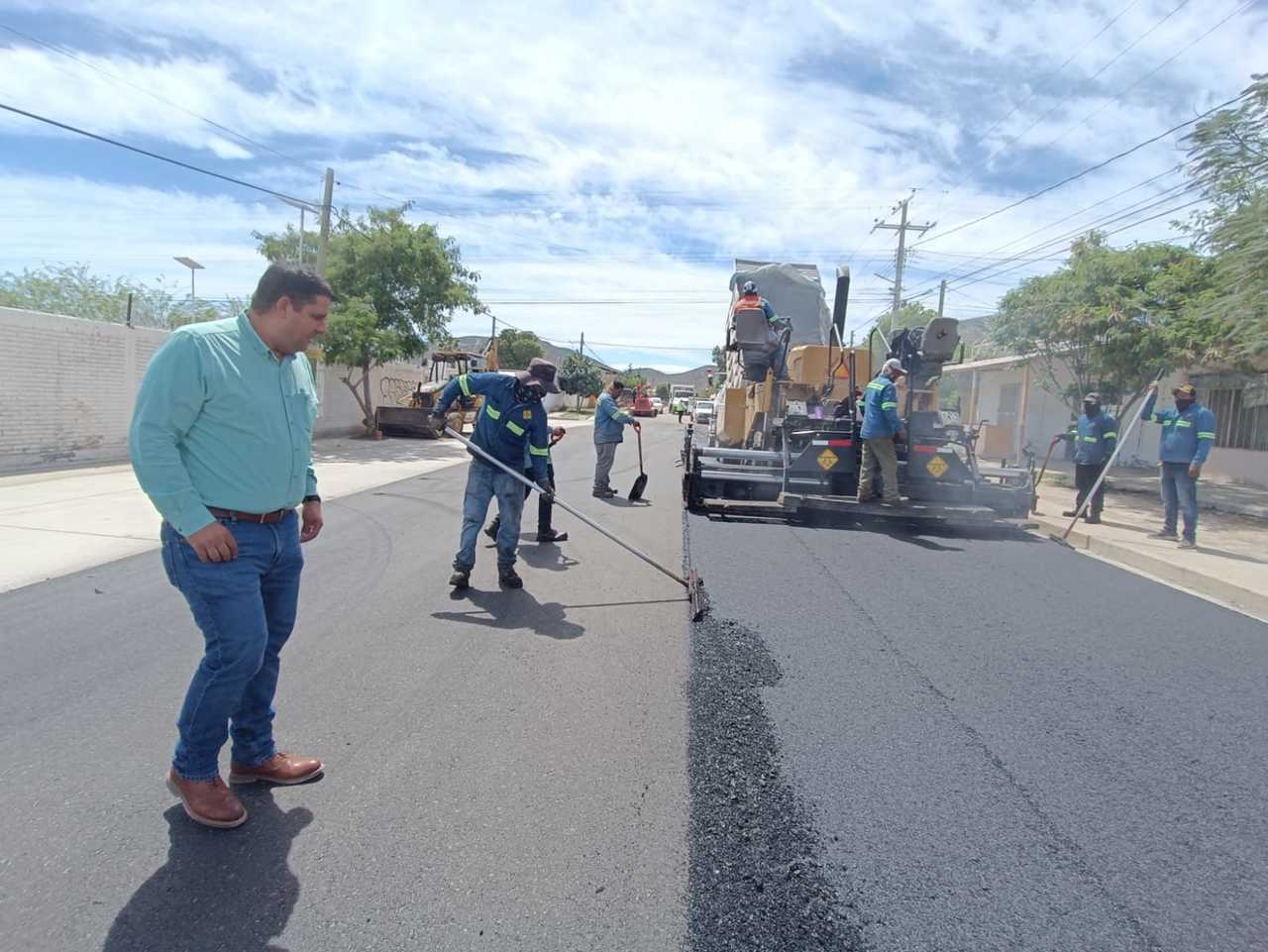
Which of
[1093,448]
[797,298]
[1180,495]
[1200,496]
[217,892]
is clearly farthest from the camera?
[1200,496]

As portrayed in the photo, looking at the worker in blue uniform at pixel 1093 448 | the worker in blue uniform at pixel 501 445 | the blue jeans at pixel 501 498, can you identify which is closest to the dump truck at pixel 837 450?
the worker in blue uniform at pixel 1093 448

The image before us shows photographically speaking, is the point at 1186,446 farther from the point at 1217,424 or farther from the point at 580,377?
the point at 580,377

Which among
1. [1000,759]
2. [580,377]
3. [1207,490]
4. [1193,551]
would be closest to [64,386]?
[1000,759]

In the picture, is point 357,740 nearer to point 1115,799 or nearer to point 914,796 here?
point 914,796

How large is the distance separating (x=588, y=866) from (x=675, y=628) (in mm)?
2649

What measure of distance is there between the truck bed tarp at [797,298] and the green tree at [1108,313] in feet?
15.6

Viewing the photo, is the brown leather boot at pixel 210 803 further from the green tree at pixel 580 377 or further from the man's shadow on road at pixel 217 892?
the green tree at pixel 580 377

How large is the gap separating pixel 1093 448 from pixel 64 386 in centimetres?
1518

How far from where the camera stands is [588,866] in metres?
2.58

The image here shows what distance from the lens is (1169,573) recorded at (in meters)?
7.86

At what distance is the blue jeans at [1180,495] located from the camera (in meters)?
9.02

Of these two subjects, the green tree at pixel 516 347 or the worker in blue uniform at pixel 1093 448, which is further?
the green tree at pixel 516 347

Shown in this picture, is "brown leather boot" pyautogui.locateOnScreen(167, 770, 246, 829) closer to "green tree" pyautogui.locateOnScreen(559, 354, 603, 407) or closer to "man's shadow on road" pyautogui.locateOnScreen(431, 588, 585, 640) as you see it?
"man's shadow on road" pyautogui.locateOnScreen(431, 588, 585, 640)

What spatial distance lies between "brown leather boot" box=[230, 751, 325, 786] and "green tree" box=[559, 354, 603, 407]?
4876cm
